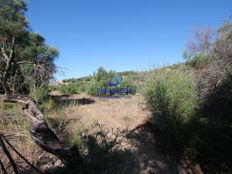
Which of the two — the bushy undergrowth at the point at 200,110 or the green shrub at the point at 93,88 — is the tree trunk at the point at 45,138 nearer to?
the bushy undergrowth at the point at 200,110

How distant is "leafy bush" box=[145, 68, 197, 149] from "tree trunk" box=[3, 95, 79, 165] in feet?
13.1

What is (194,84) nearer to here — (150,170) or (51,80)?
(150,170)

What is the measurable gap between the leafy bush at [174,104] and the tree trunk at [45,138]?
3979 mm

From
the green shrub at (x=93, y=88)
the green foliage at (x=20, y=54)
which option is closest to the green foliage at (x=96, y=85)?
the green shrub at (x=93, y=88)

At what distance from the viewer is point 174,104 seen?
639cm

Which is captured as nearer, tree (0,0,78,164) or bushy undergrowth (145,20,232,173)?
tree (0,0,78,164)

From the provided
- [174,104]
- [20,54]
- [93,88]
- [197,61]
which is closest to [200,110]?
[174,104]

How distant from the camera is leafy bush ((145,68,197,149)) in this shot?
6.36 meters

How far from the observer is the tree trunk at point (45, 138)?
304 centimetres

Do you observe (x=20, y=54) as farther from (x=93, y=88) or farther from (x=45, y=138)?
(x=93, y=88)

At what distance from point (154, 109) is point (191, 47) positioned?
11.7ft

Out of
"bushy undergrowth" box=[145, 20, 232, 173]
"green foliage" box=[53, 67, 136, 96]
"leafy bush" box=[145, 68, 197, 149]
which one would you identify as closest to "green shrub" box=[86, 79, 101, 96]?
"green foliage" box=[53, 67, 136, 96]

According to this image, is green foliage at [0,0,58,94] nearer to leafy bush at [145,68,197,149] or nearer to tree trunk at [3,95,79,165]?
tree trunk at [3,95,79,165]

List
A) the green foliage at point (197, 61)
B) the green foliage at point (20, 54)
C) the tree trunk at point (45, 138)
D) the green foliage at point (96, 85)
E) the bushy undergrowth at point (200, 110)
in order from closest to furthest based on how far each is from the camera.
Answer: the tree trunk at point (45, 138), the green foliage at point (20, 54), the bushy undergrowth at point (200, 110), the green foliage at point (197, 61), the green foliage at point (96, 85)
